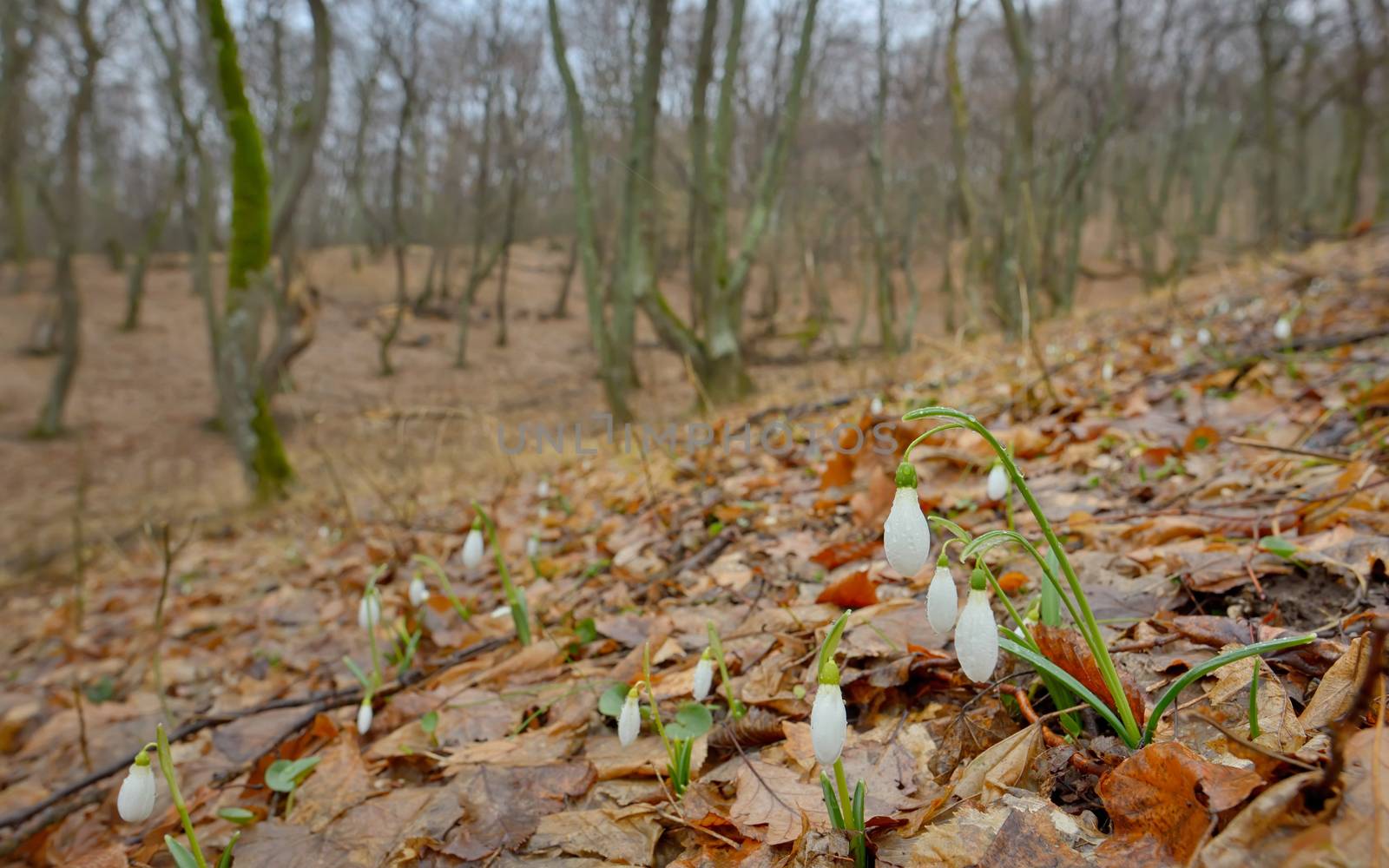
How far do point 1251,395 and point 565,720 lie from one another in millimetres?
2960

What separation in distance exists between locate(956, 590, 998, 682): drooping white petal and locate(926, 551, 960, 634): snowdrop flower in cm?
3

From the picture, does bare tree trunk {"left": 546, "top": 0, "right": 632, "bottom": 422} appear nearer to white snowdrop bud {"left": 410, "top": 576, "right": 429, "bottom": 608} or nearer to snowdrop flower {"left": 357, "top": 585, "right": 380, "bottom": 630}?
white snowdrop bud {"left": 410, "top": 576, "right": 429, "bottom": 608}

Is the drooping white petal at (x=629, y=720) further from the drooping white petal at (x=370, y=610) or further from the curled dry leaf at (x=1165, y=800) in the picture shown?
the drooping white petal at (x=370, y=610)

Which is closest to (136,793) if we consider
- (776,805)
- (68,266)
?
(776,805)

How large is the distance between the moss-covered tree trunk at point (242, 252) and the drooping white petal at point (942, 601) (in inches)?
346

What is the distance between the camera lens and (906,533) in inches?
37.7

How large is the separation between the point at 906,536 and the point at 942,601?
10 cm

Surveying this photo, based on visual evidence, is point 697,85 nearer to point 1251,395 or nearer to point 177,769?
point 1251,395

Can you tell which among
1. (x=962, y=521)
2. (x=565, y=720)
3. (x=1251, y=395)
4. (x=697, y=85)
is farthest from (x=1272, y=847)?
(x=697, y=85)

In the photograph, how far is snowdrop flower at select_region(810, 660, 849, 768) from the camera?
93 cm

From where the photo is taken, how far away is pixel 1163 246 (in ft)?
97.2

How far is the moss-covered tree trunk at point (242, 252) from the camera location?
25.7ft

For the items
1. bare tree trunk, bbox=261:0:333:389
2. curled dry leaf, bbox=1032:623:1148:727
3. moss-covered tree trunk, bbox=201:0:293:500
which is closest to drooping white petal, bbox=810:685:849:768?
curled dry leaf, bbox=1032:623:1148:727

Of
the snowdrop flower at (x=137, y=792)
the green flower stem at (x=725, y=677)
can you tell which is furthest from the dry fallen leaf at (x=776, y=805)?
the snowdrop flower at (x=137, y=792)
